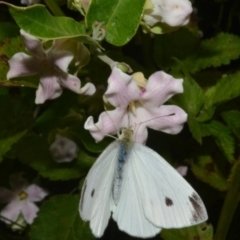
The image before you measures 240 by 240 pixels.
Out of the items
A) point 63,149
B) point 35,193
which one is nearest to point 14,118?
point 63,149

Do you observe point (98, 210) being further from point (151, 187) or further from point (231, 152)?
point (231, 152)

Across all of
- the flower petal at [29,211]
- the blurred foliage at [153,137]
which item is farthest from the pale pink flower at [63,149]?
the flower petal at [29,211]

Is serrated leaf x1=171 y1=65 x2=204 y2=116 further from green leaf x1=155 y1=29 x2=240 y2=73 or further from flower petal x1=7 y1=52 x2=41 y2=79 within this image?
flower petal x1=7 y1=52 x2=41 y2=79

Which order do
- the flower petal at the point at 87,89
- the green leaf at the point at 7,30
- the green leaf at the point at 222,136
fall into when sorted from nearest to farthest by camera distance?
1. the flower petal at the point at 87,89
2. the green leaf at the point at 222,136
3. the green leaf at the point at 7,30

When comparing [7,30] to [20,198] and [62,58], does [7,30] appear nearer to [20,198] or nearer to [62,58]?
[62,58]

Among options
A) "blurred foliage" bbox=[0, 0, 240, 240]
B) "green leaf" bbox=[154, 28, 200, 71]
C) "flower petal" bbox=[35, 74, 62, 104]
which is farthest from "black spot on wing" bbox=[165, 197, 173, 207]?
"green leaf" bbox=[154, 28, 200, 71]

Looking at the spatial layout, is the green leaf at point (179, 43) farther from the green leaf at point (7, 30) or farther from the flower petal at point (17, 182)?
the flower petal at point (17, 182)

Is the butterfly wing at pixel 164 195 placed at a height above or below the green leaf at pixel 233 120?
below
